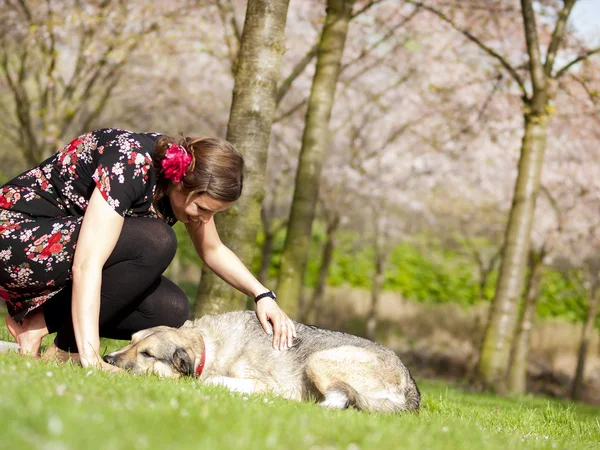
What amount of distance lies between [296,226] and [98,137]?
222 inches

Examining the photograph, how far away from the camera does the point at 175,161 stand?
4.29 m

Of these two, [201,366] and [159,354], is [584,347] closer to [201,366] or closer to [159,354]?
[201,366]

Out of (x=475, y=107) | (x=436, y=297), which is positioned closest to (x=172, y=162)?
(x=475, y=107)

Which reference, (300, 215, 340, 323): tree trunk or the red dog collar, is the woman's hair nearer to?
the red dog collar

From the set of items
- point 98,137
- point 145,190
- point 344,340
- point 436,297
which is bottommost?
point 436,297

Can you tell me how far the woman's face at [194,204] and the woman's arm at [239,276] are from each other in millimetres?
384

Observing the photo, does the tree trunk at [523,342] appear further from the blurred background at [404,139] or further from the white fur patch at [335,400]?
the white fur patch at [335,400]

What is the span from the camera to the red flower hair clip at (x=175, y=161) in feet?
14.1

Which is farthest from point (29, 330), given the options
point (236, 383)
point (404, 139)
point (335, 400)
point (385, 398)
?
point (404, 139)

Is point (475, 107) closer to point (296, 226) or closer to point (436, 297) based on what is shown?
point (296, 226)

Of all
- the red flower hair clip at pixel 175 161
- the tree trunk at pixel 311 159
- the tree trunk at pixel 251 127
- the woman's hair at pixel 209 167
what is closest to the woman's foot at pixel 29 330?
the woman's hair at pixel 209 167

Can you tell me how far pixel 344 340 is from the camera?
4.93 meters

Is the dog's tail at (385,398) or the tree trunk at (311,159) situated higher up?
the tree trunk at (311,159)

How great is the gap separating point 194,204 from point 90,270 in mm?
844
